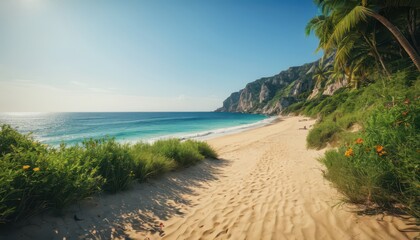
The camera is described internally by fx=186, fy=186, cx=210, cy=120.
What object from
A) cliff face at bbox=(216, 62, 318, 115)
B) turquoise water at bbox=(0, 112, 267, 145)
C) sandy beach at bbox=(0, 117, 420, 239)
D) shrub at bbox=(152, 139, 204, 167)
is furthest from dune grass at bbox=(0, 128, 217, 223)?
cliff face at bbox=(216, 62, 318, 115)

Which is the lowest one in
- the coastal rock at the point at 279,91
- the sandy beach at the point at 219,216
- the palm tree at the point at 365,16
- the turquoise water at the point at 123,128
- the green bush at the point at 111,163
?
the turquoise water at the point at 123,128

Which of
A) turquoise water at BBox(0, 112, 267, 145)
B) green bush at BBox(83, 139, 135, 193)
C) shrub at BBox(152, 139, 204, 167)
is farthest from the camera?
turquoise water at BBox(0, 112, 267, 145)

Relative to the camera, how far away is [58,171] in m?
3.19

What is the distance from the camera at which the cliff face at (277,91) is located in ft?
322

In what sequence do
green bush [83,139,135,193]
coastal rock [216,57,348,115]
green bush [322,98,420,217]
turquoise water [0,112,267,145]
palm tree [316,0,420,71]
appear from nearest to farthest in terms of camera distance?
1. green bush [322,98,420,217]
2. green bush [83,139,135,193]
3. palm tree [316,0,420,71]
4. turquoise water [0,112,267,145]
5. coastal rock [216,57,348,115]

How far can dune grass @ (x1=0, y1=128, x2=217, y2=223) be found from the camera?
264 cm

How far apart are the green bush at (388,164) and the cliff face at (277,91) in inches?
3669

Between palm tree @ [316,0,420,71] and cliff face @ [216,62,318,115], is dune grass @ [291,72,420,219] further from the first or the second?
cliff face @ [216,62,318,115]

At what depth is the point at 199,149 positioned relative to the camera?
30.0ft

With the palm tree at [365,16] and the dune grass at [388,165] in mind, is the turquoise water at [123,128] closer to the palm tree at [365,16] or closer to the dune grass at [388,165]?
the dune grass at [388,165]

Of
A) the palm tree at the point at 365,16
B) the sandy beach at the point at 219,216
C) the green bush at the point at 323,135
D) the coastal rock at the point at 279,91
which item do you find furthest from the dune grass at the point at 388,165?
the coastal rock at the point at 279,91

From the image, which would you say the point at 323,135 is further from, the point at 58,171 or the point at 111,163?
the point at 58,171

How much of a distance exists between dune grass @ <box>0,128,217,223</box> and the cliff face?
309 ft

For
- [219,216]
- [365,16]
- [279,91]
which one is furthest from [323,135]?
[279,91]
